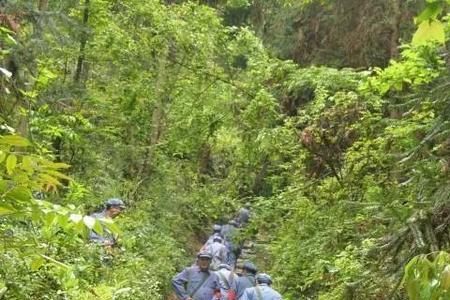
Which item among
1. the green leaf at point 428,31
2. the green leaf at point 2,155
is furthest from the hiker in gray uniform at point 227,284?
the green leaf at point 428,31

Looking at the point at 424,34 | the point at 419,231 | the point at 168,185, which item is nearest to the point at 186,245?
the point at 168,185

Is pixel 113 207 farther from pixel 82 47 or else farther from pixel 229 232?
pixel 82 47

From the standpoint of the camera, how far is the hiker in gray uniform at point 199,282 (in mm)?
9766

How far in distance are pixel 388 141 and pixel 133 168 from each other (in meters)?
7.16

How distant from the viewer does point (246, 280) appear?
31.2 ft

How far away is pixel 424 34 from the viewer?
2154mm

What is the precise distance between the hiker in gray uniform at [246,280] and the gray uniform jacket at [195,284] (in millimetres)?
390

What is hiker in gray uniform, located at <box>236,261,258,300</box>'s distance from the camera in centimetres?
949

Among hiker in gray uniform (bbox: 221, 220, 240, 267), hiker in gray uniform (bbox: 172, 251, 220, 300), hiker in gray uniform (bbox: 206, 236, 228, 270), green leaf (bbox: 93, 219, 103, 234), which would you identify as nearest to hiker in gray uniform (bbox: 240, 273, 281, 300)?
hiker in gray uniform (bbox: 172, 251, 220, 300)

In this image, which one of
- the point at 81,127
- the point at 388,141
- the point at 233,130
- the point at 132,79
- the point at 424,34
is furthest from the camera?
the point at 233,130

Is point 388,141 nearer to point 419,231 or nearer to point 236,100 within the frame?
point 419,231

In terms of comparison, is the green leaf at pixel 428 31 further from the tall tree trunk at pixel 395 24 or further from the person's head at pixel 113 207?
the tall tree trunk at pixel 395 24

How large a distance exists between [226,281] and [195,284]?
638 millimetres

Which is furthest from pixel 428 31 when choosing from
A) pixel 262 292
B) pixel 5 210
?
pixel 262 292
